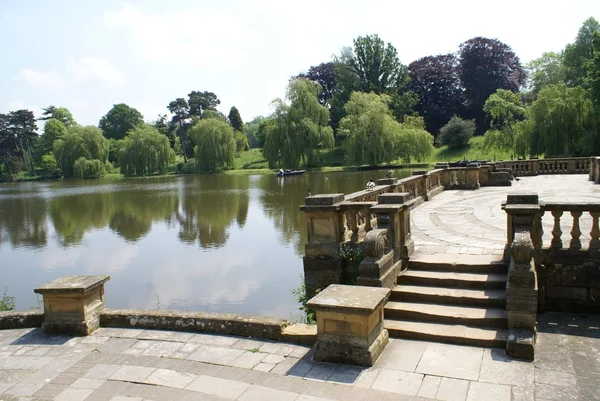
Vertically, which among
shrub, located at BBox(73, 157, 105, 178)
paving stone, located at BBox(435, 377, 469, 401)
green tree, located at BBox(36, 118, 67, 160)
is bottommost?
paving stone, located at BBox(435, 377, 469, 401)

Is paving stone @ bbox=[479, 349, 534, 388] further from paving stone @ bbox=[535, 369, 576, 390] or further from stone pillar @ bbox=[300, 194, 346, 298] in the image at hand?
stone pillar @ bbox=[300, 194, 346, 298]

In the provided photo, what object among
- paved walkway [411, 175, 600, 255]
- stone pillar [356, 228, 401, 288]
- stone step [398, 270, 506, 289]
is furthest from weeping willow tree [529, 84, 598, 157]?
stone pillar [356, 228, 401, 288]

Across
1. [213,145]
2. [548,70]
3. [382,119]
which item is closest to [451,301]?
[382,119]

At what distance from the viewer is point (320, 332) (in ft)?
16.0

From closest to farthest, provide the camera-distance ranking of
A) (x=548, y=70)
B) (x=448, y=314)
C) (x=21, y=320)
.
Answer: (x=448, y=314)
(x=21, y=320)
(x=548, y=70)

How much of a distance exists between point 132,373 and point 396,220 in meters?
3.86

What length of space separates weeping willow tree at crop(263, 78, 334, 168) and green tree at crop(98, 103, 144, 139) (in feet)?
168

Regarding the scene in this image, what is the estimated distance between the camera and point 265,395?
13.9 feet

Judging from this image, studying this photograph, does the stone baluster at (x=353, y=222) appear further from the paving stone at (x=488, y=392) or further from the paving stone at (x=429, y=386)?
the paving stone at (x=488, y=392)

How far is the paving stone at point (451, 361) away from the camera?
4484mm

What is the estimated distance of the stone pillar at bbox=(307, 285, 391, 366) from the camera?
15.4 ft

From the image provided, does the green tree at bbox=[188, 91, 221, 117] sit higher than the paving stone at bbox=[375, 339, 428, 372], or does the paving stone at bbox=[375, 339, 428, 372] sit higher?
the green tree at bbox=[188, 91, 221, 117]

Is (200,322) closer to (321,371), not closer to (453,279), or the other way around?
(321,371)

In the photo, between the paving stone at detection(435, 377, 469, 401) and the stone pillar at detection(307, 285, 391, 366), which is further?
the stone pillar at detection(307, 285, 391, 366)
